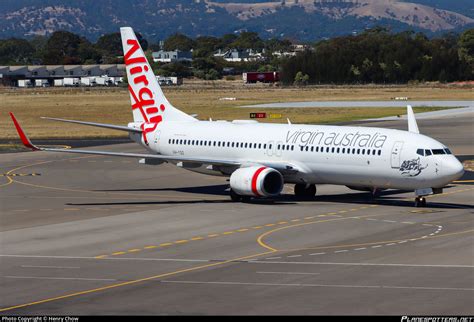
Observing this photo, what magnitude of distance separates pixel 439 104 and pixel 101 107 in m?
53.1

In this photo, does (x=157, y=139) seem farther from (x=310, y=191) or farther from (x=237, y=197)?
(x=310, y=191)

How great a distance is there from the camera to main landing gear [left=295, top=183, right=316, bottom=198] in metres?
62.7

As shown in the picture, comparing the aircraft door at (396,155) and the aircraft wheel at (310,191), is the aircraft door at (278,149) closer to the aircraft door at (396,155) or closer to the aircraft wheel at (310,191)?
the aircraft wheel at (310,191)

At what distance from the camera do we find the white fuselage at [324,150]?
55688 millimetres

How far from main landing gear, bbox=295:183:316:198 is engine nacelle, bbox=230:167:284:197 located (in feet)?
11.4

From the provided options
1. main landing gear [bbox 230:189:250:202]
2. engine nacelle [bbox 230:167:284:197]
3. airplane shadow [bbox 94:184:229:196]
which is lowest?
airplane shadow [bbox 94:184:229:196]

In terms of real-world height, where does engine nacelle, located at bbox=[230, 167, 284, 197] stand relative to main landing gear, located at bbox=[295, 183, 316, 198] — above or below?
above

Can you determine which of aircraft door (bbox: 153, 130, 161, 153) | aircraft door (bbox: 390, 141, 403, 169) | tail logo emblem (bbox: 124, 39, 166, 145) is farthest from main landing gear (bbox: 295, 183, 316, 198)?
tail logo emblem (bbox: 124, 39, 166, 145)

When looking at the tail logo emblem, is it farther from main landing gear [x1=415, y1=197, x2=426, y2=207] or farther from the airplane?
main landing gear [x1=415, y1=197, x2=426, y2=207]

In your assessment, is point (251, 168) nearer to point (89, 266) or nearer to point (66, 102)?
point (89, 266)

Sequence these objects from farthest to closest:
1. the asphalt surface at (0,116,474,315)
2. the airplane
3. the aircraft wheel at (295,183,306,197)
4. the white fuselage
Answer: the aircraft wheel at (295,183,306,197)
the airplane
the white fuselage
the asphalt surface at (0,116,474,315)

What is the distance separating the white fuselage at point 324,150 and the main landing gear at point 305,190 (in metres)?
1.64

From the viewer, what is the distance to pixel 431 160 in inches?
2174

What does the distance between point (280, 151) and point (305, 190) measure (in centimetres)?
312
